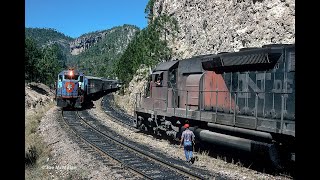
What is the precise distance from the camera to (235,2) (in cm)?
3366

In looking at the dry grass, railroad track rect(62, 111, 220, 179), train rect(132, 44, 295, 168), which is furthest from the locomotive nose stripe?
train rect(132, 44, 295, 168)

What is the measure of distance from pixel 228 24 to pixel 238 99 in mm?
23907

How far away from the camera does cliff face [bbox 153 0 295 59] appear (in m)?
27.1

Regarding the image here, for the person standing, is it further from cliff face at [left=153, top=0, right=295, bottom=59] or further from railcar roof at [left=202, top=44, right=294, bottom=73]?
cliff face at [left=153, top=0, right=295, bottom=59]

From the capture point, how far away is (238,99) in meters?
12.1

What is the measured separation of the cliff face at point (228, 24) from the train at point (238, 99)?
14.2 meters

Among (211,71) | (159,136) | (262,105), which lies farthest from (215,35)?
(262,105)

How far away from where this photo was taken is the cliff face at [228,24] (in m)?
27.1

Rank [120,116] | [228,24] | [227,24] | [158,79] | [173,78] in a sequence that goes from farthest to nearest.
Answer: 1. [227,24]
2. [228,24]
3. [120,116]
4. [158,79]
5. [173,78]

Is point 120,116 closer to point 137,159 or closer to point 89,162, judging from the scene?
point 137,159

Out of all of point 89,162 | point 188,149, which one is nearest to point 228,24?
point 188,149

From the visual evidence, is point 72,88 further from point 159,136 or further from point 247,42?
point 247,42

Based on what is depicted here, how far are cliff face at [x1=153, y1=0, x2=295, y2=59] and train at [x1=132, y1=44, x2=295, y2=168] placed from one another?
14182 millimetres
